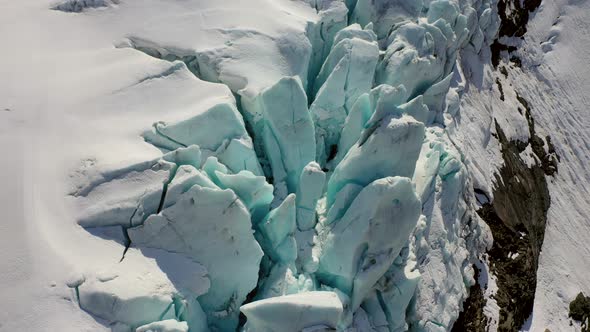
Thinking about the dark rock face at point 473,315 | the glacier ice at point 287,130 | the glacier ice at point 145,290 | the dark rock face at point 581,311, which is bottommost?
the dark rock face at point 581,311

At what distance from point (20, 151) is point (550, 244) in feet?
51.7

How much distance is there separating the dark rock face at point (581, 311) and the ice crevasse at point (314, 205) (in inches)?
138

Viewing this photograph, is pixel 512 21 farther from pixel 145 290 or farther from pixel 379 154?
pixel 145 290

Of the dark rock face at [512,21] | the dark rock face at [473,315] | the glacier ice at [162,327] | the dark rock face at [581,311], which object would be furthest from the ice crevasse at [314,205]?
the dark rock face at [512,21]

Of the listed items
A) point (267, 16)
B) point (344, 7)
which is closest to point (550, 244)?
point (344, 7)

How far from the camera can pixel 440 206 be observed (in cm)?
1398

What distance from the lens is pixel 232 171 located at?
10.8 metres

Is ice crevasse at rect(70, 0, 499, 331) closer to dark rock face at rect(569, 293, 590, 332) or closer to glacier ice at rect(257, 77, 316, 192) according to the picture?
glacier ice at rect(257, 77, 316, 192)

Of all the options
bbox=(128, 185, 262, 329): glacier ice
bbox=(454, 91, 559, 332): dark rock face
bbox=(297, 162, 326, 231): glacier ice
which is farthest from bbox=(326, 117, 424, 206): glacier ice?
bbox=(454, 91, 559, 332): dark rock face

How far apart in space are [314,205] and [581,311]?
10168 millimetres

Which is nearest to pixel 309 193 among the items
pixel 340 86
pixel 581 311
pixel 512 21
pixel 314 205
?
pixel 314 205

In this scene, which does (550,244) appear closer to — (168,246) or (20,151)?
(168,246)

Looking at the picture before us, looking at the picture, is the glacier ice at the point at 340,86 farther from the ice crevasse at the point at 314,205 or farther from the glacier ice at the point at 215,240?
the glacier ice at the point at 215,240

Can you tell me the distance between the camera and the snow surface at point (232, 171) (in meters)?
8.70
